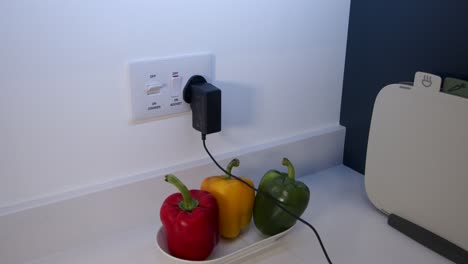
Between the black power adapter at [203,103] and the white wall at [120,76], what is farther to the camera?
the black power adapter at [203,103]

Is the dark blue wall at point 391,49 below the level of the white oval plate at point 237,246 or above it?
above

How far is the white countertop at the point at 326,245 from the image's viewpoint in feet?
2.30

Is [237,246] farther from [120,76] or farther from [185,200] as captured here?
[120,76]

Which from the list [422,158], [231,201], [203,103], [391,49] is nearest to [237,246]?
[231,201]

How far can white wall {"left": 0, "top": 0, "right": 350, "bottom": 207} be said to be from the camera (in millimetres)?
615

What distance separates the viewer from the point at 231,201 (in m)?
0.70

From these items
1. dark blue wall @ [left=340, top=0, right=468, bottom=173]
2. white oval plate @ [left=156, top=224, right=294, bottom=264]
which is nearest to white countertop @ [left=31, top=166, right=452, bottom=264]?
white oval plate @ [left=156, top=224, right=294, bottom=264]

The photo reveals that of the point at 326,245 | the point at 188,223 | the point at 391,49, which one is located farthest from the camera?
the point at 391,49

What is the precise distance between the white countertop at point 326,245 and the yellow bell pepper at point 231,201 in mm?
61

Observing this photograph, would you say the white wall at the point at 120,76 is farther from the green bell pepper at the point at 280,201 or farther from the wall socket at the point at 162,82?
the green bell pepper at the point at 280,201

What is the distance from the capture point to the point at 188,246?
2.10 ft

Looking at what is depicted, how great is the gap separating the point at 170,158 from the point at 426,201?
0.45 meters

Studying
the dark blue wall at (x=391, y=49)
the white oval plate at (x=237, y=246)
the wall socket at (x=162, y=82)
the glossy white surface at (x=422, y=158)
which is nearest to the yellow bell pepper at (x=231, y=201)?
the white oval plate at (x=237, y=246)

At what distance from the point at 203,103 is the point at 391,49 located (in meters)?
0.41
